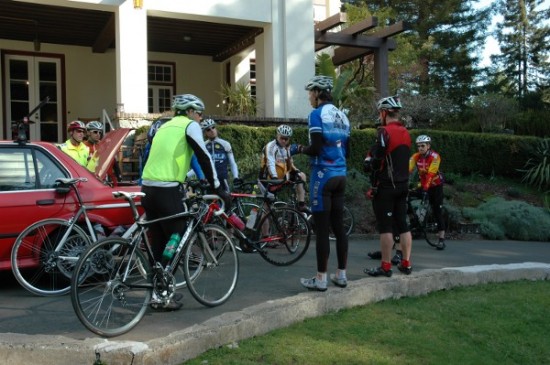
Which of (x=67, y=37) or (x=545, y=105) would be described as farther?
(x=545, y=105)

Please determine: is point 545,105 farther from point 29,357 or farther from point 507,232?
point 29,357

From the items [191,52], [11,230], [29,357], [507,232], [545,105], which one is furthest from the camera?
[545,105]

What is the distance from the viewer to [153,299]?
4570 mm

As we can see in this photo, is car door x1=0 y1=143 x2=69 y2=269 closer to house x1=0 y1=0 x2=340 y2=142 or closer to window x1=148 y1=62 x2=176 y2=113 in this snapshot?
house x1=0 y1=0 x2=340 y2=142

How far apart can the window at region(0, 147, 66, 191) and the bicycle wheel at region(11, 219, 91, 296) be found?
555 millimetres

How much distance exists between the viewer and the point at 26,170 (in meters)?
5.89

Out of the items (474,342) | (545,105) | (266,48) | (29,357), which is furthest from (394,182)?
(545,105)

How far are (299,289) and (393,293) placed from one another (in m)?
0.98

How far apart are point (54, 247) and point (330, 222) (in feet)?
9.27

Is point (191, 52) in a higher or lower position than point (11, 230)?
higher

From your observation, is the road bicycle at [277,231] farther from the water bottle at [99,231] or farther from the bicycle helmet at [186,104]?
the bicycle helmet at [186,104]

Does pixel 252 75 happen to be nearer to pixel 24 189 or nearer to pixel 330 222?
pixel 24 189

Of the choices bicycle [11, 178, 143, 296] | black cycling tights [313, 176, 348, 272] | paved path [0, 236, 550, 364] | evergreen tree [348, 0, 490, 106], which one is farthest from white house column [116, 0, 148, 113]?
evergreen tree [348, 0, 490, 106]

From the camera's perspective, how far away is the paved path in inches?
171
